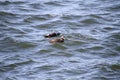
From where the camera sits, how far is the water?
8727mm

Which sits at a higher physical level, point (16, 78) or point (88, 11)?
point (88, 11)

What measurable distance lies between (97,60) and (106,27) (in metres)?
2.51

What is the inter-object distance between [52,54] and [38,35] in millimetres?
1418

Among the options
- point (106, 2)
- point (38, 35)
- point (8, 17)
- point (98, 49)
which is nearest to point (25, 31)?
point (38, 35)

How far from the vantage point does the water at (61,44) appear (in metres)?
8.73

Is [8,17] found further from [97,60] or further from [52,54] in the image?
[97,60]

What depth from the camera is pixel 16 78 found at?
8367 millimetres

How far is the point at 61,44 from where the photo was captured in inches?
399

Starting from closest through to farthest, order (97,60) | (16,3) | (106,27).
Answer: (97,60) < (106,27) < (16,3)

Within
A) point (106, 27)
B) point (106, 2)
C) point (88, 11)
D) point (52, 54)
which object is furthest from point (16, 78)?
point (106, 2)

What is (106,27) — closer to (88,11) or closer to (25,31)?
(88,11)

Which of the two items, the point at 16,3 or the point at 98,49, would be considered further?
the point at 16,3

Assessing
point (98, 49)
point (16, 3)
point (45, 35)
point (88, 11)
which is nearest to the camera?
point (98, 49)

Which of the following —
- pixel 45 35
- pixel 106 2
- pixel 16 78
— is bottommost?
pixel 16 78
